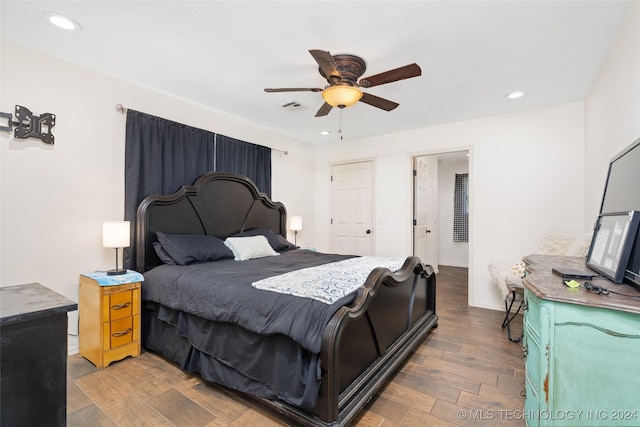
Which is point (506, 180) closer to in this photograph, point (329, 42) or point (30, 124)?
point (329, 42)

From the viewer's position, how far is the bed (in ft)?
5.19

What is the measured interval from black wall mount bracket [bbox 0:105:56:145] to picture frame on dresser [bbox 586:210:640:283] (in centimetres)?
391

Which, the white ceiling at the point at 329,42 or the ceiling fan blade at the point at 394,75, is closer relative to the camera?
the white ceiling at the point at 329,42

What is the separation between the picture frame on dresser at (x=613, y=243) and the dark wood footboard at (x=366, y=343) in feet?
3.77

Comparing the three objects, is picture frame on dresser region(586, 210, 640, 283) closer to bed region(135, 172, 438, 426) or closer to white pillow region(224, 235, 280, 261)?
bed region(135, 172, 438, 426)

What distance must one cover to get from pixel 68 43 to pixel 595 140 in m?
4.87

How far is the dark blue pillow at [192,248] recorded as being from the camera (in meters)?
2.83

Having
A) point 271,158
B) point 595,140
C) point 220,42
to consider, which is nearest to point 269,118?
point 271,158

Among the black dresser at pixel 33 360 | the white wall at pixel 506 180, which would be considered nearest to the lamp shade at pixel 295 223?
the white wall at pixel 506 180

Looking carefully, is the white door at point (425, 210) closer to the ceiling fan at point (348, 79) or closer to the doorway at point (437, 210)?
the doorway at point (437, 210)

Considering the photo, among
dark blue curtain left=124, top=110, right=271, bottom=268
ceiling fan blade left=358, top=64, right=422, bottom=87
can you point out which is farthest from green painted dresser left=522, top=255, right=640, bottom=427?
dark blue curtain left=124, top=110, right=271, bottom=268

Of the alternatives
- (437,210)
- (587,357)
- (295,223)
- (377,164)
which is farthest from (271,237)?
(437,210)

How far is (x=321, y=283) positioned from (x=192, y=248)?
1689 mm

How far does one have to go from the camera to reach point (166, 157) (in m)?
3.24
